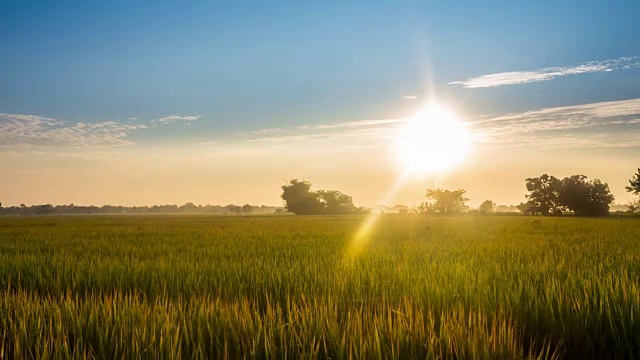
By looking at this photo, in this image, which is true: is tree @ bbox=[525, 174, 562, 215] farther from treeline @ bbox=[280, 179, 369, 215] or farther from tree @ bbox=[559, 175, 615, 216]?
treeline @ bbox=[280, 179, 369, 215]

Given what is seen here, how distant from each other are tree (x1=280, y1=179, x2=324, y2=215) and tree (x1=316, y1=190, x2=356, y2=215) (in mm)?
Answer: 1843

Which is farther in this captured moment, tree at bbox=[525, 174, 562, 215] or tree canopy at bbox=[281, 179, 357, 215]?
tree canopy at bbox=[281, 179, 357, 215]

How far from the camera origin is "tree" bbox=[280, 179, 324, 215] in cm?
9969

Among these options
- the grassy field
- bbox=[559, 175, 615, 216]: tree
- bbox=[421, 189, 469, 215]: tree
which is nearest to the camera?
the grassy field

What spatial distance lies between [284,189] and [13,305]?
101 m

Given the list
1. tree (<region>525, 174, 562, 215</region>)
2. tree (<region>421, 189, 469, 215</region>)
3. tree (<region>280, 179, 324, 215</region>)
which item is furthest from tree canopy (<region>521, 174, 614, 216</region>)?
tree (<region>280, 179, 324, 215</region>)

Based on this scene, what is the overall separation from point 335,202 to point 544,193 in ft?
136

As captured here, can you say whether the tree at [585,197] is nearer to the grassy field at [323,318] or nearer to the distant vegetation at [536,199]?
the distant vegetation at [536,199]

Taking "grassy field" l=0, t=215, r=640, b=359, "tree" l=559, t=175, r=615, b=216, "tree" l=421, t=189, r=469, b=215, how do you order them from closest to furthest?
"grassy field" l=0, t=215, r=640, b=359 → "tree" l=559, t=175, r=615, b=216 → "tree" l=421, t=189, r=469, b=215

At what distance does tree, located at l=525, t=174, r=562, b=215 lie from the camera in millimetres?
75750

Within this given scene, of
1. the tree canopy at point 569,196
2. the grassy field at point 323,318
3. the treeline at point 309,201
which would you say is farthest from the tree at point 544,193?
the grassy field at point 323,318

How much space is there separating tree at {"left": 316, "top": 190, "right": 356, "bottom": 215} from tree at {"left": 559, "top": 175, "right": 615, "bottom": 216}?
135ft

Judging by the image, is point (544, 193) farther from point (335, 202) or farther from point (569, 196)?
point (335, 202)

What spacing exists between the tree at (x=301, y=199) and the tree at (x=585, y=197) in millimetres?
45292
